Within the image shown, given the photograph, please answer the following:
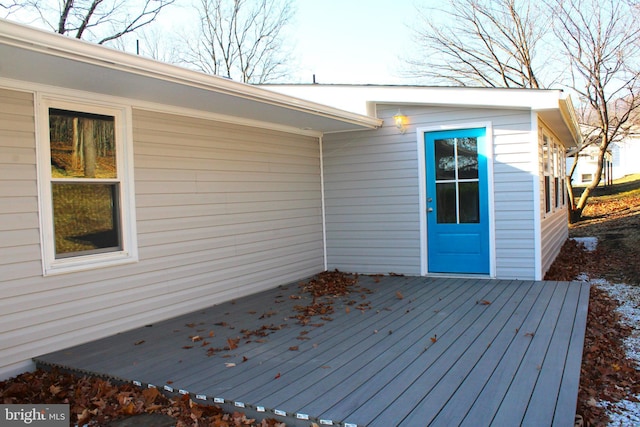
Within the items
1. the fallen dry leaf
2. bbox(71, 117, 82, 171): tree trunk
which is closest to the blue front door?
the fallen dry leaf

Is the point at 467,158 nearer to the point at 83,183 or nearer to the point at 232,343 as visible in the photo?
the point at 232,343

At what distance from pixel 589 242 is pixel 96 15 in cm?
1544

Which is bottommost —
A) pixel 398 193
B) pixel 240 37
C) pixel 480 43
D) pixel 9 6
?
pixel 398 193

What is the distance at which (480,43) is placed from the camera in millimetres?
17469

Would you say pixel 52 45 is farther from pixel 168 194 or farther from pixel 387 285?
pixel 387 285

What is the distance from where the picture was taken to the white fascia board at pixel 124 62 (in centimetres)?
280

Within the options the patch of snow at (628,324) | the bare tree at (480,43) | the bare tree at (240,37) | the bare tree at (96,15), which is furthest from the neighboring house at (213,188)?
the bare tree at (240,37)

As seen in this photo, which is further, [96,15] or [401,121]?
[96,15]

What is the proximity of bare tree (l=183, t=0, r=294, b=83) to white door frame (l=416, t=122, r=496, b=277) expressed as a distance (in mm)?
15740

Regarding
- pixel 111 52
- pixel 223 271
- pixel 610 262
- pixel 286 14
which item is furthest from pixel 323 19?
pixel 111 52

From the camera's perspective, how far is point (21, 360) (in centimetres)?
369

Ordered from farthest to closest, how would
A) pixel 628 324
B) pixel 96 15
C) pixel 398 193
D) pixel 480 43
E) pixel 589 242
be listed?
pixel 480 43, pixel 96 15, pixel 589 242, pixel 398 193, pixel 628 324

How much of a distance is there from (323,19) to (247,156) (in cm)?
1379

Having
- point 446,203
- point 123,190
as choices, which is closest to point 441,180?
point 446,203
